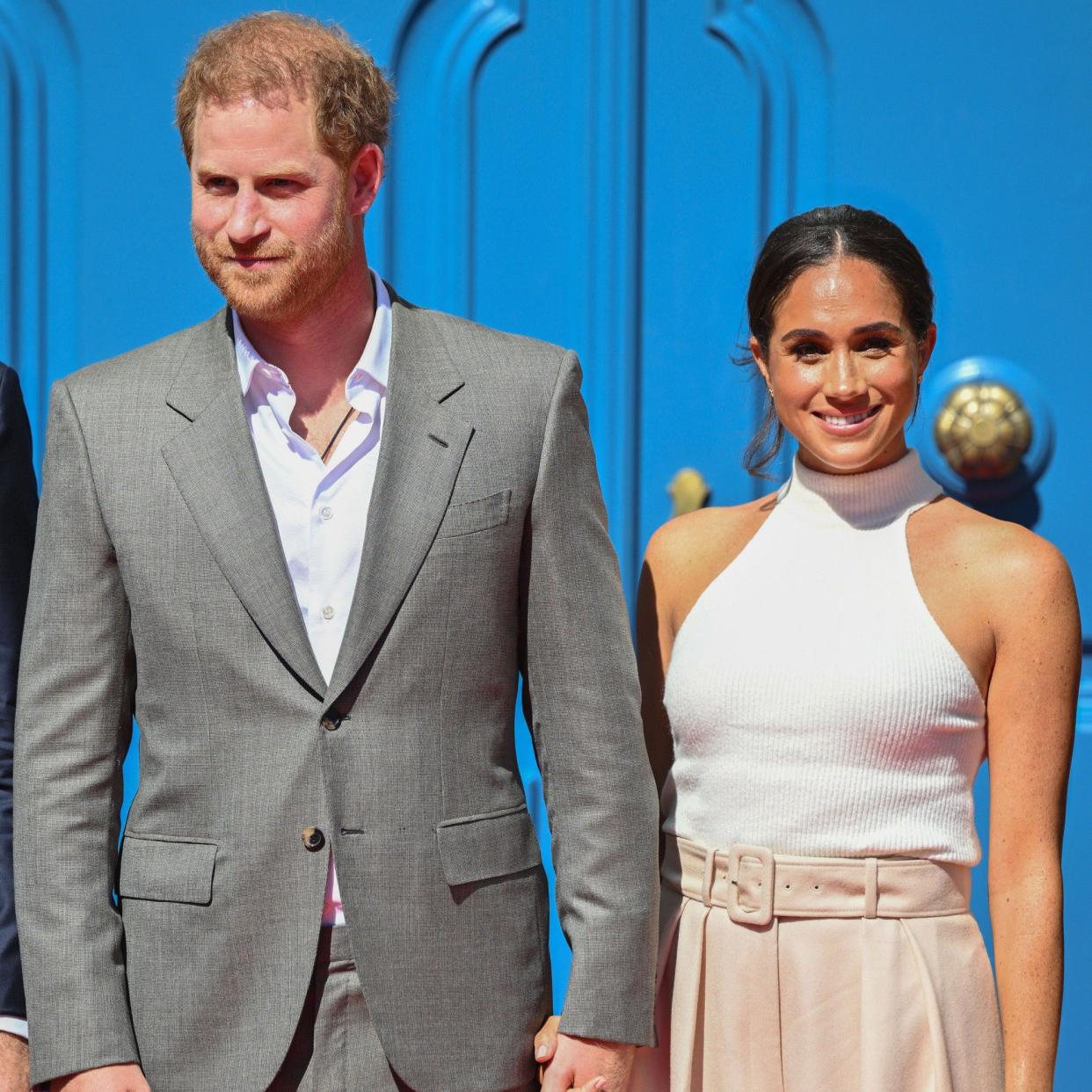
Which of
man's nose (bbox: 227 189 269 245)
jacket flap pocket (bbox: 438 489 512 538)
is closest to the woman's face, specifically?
jacket flap pocket (bbox: 438 489 512 538)

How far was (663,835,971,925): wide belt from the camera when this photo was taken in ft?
6.14

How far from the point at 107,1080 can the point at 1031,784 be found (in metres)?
1.01

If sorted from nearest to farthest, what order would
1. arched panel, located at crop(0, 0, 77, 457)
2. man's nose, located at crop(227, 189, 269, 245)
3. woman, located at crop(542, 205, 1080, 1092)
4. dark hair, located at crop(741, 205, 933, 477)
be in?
man's nose, located at crop(227, 189, 269, 245) < woman, located at crop(542, 205, 1080, 1092) < dark hair, located at crop(741, 205, 933, 477) < arched panel, located at crop(0, 0, 77, 457)

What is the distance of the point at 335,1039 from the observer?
178 cm

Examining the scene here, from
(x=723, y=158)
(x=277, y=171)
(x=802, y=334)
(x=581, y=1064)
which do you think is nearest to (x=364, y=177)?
(x=277, y=171)

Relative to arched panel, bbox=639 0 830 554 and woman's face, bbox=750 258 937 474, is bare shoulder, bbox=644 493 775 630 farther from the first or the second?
arched panel, bbox=639 0 830 554

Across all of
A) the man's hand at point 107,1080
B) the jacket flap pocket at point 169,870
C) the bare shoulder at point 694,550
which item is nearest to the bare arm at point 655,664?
the bare shoulder at point 694,550

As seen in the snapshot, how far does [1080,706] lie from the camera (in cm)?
241

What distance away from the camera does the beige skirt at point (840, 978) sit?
1.86m

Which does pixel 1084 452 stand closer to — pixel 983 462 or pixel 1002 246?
pixel 983 462

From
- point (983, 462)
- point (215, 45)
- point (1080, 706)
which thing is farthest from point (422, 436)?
point (1080, 706)

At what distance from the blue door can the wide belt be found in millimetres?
564

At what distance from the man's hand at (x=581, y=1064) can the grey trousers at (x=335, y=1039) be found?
150mm

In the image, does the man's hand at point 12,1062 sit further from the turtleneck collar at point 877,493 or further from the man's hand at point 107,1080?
the turtleneck collar at point 877,493
